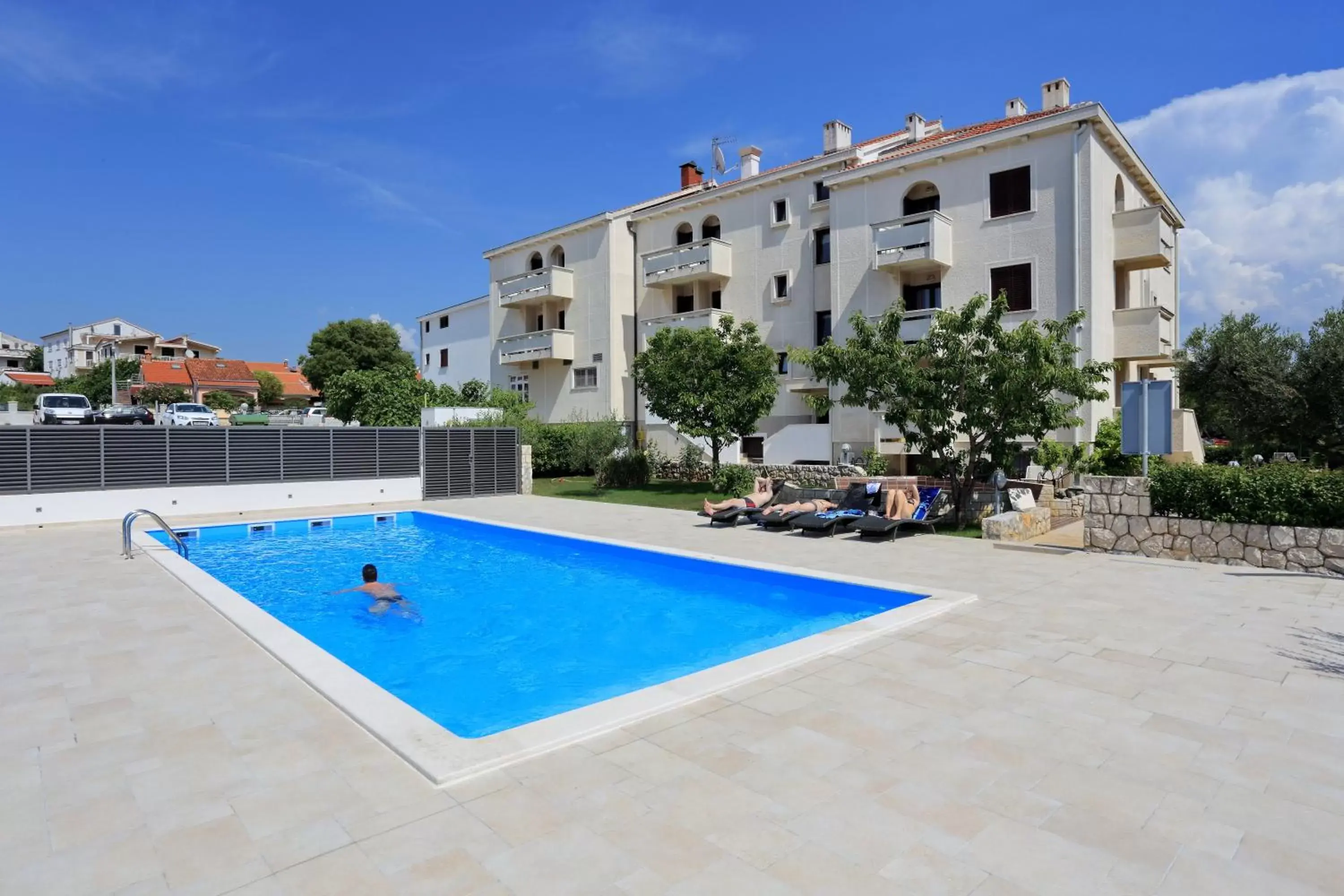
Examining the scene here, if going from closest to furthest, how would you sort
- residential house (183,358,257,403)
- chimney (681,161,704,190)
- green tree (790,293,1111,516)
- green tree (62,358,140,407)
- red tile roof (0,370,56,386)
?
green tree (790,293,1111,516), chimney (681,161,704,190), green tree (62,358,140,407), residential house (183,358,257,403), red tile roof (0,370,56,386)

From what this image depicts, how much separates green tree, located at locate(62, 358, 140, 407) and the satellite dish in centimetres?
5795

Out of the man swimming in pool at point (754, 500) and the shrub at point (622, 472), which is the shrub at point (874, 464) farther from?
the shrub at point (622, 472)

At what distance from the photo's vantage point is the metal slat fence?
16.9 m

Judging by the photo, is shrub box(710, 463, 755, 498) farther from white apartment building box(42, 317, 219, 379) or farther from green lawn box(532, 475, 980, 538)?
white apartment building box(42, 317, 219, 379)

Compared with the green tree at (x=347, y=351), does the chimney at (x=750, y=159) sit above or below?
above

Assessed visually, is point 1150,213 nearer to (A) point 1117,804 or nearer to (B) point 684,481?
(B) point 684,481

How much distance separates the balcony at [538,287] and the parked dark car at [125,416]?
1732 cm

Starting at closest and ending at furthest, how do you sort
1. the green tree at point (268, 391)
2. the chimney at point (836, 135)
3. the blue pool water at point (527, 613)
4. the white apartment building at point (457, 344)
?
the blue pool water at point (527, 613)
the chimney at point (836, 135)
the white apartment building at point (457, 344)
the green tree at point (268, 391)

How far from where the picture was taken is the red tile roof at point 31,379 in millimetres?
85688

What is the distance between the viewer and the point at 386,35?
1560 cm

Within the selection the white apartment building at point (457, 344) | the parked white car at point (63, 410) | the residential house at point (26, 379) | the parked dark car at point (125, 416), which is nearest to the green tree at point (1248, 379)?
the white apartment building at point (457, 344)

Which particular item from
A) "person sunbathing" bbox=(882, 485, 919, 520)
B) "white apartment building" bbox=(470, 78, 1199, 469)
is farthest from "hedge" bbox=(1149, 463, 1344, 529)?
Answer: "white apartment building" bbox=(470, 78, 1199, 469)

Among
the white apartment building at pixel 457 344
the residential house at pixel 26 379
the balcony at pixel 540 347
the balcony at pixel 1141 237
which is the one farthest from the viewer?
the residential house at pixel 26 379

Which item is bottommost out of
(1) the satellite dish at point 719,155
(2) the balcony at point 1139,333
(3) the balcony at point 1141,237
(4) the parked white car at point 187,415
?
(4) the parked white car at point 187,415
